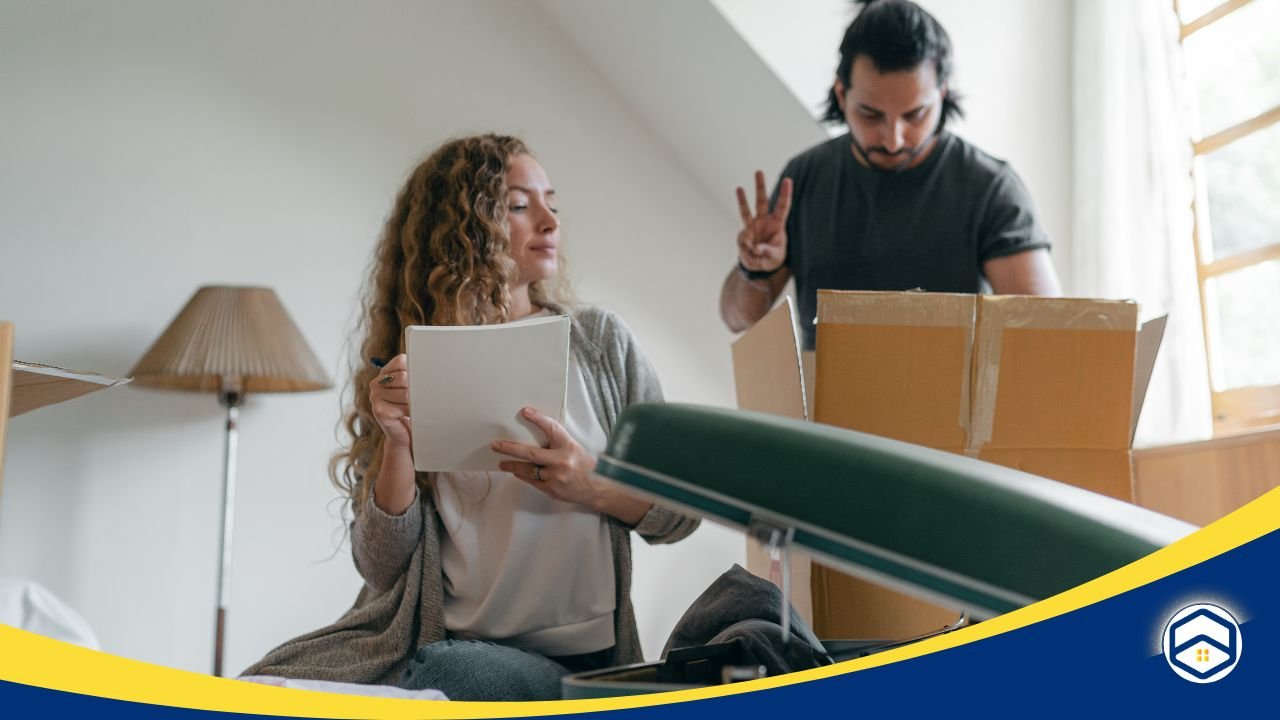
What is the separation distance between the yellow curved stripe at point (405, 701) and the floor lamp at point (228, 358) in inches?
68.6

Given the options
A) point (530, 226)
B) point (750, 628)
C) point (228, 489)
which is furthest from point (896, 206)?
point (228, 489)

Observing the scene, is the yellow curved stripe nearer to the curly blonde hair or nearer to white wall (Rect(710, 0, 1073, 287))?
the curly blonde hair

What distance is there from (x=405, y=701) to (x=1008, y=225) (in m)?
1.34

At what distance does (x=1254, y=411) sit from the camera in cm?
221

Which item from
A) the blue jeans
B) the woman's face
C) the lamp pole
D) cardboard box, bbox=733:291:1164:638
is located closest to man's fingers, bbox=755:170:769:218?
the woman's face

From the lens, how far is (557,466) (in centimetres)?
115

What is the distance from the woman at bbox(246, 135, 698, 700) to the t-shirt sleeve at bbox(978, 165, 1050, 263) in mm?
671

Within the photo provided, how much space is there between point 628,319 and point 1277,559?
98.9 inches

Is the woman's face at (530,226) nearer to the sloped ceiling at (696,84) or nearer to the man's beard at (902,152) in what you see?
the man's beard at (902,152)

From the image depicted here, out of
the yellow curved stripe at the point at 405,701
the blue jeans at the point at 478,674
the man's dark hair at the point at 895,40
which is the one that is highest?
the man's dark hair at the point at 895,40

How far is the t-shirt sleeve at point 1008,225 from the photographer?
5.63 ft

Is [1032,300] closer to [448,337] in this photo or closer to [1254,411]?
[448,337]

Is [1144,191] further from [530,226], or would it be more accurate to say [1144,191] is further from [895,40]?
[530,226]

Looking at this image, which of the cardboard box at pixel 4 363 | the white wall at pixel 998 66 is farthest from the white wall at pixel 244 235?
the cardboard box at pixel 4 363
